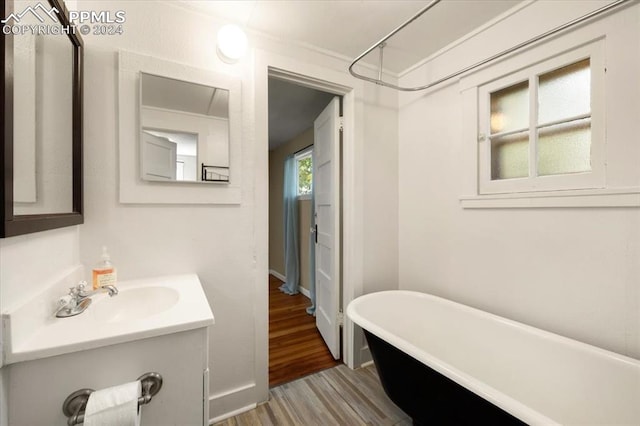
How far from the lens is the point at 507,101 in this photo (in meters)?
1.61

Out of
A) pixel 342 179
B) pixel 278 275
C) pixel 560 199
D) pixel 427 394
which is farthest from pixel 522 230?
pixel 278 275

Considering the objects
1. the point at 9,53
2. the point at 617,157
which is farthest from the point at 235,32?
the point at 617,157

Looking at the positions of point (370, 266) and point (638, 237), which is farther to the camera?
point (370, 266)

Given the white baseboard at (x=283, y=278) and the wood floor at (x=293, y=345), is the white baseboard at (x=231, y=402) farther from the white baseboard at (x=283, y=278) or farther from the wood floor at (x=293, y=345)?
the white baseboard at (x=283, y=278)

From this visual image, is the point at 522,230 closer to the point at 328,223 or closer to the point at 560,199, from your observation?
the point at 560,199

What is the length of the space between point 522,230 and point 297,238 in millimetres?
2915

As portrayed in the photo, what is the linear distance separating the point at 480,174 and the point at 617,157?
0.60m

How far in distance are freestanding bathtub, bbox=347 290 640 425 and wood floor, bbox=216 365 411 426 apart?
274 mm

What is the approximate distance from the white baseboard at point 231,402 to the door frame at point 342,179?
0.19 feet

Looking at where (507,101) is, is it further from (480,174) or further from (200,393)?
(200,393)

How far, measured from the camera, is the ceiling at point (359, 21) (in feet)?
4.70

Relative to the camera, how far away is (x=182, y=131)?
1.44 metres

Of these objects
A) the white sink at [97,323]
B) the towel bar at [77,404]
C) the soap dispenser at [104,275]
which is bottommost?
the towel bar at [77,404]

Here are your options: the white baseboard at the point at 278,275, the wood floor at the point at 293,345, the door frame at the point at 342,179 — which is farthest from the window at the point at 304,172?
the door frame at the point at 342,179
